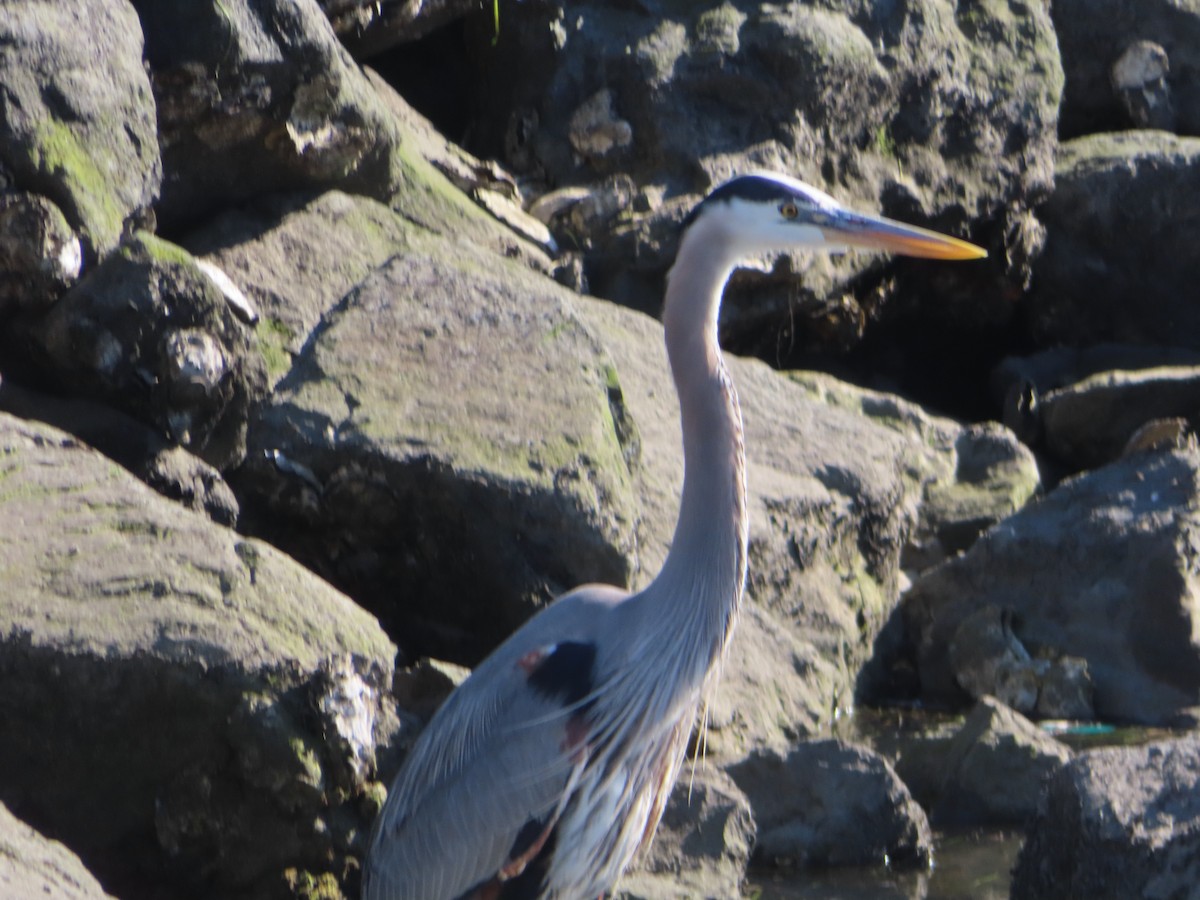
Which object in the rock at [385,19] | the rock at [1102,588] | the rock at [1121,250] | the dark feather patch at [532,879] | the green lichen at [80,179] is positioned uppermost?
the rock at [1121,250]

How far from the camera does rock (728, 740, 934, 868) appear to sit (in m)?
4.73

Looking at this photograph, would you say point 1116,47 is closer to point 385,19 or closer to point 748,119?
point 748,119

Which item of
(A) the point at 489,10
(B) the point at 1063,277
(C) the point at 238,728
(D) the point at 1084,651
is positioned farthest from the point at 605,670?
(B) the point at 1063,277

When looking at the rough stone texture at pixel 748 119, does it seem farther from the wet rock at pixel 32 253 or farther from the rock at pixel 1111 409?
the wet rock at pixel 32 253

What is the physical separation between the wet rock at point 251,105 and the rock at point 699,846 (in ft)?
8.43

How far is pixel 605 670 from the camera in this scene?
3816mm

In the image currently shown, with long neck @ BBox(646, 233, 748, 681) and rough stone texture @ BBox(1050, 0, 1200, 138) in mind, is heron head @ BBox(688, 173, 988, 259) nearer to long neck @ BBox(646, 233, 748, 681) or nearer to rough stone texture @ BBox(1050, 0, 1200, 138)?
long neck @ BBox(646, 233, 748, 681)

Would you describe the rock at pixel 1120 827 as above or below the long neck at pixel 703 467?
below

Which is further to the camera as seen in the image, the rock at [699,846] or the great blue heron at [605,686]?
the rock at [699,846]

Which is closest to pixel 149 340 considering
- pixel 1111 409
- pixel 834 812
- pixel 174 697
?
pixel 174 697

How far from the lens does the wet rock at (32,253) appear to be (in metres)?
4.41

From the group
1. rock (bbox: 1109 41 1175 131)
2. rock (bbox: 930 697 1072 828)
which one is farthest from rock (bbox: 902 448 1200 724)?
rock (bbox: 1109 41 1175 131)

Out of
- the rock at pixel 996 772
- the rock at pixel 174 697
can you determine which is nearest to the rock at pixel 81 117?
the rock at pixel 174 697

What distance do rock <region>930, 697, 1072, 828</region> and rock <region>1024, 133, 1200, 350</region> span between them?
457 centimetres
